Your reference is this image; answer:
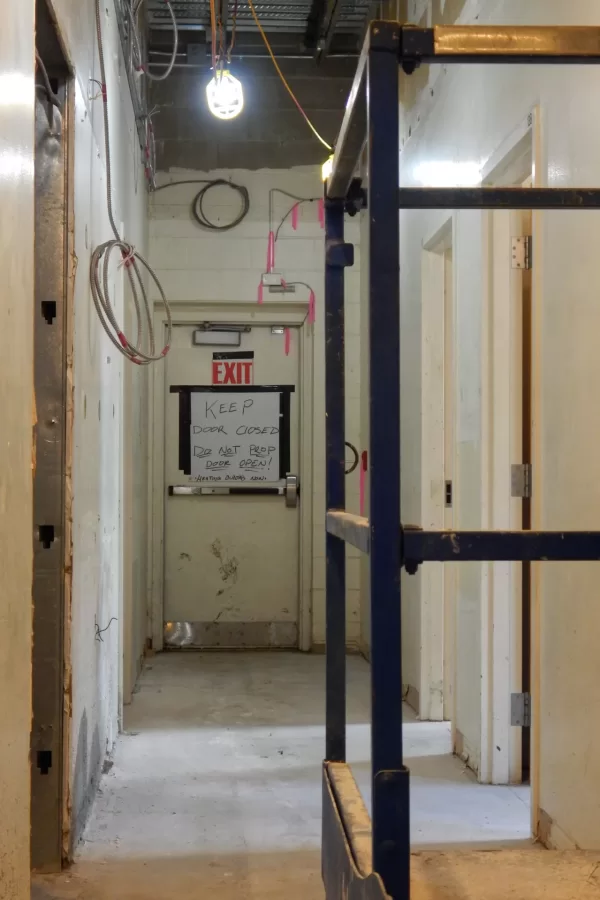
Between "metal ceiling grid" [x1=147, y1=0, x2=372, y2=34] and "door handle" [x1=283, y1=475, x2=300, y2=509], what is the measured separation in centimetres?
263

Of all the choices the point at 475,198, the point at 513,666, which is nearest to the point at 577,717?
the point at 513,666

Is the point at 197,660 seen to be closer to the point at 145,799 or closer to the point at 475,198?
the point at 145,799

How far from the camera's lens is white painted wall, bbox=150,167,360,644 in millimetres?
5102

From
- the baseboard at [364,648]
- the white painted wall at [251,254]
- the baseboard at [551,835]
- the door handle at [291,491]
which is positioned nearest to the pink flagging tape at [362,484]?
the white painted wall at [251,254]

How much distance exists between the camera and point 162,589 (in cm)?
519

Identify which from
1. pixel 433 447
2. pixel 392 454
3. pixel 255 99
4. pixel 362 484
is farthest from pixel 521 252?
pixel 255 99

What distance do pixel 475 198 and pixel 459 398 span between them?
1.93 meters

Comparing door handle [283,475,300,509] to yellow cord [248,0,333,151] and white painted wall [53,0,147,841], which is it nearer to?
white painted wall [53,0,147,841]

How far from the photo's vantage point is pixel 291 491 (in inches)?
208

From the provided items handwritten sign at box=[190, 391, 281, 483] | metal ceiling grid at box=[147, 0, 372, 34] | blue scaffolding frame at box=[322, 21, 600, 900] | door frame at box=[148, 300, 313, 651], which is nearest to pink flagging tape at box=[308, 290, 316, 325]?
door frame at box=[148, 300, 313, 651]

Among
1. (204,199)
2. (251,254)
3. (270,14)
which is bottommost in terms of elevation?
(251,254)

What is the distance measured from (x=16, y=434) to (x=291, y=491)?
373 centimetres

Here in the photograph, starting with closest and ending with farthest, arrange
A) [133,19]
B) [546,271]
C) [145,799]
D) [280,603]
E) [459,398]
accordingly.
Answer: [546,271]
[145,799]
[459,398]
[133,19]
[280,603]

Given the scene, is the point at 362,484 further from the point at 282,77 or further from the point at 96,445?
the point at 96,445
